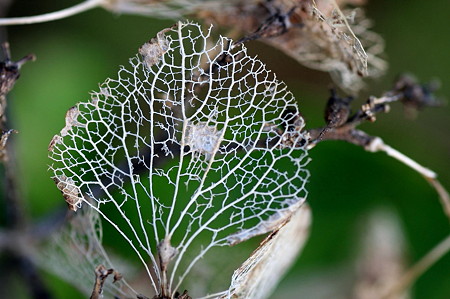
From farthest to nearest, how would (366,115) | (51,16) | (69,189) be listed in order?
(51,16) < (366,115) < (69,189)

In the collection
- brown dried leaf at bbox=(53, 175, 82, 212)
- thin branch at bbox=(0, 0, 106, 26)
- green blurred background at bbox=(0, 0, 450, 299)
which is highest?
thin branch at bbox=(0, 0, 106, 26)

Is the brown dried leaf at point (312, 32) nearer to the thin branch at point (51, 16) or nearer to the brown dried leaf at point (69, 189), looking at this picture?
the thin branch at point (51, 16)

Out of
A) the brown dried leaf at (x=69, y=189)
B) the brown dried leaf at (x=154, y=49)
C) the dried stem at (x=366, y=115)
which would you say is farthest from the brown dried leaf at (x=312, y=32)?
the brown dried leaf at (x=69, y=189)

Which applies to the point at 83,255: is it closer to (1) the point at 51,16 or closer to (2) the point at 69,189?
(2) the point at 69,189

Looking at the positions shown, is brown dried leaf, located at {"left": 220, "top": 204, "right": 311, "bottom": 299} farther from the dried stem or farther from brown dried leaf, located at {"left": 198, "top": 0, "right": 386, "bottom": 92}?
brown dried leaf, located at {"left": 198, "top": 0, "right": 386, "bottom": 92}

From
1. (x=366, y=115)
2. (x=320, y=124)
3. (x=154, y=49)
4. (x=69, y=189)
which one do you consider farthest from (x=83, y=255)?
(x=320, y=124)

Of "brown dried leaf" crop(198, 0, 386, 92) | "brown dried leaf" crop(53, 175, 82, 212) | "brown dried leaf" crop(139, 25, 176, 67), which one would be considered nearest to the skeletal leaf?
"brown dried leaf" crop(53, 175, 82, 212)

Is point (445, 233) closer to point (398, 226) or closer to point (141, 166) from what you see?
point (398, 226)
